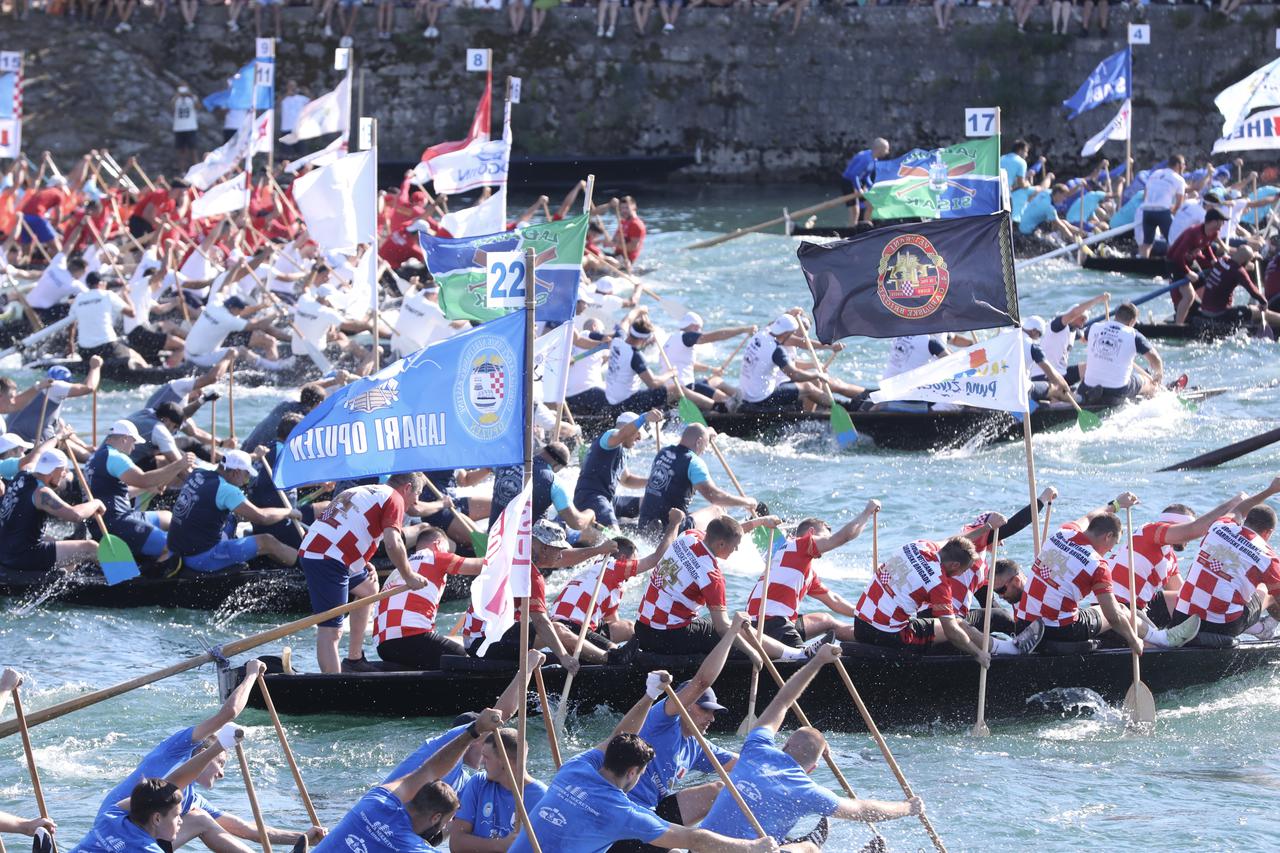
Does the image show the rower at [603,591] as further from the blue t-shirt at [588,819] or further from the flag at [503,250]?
the flag at [503,250]

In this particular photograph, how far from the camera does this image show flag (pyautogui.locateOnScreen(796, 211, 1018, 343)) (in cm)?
1170

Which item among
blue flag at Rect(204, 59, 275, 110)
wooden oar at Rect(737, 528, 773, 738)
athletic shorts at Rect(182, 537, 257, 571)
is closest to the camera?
wooden oar at Rect(737, 528, 773, 738)

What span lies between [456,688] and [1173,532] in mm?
4695

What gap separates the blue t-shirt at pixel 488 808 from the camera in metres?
8.48

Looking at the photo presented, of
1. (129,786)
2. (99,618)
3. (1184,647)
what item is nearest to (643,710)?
(129,786)

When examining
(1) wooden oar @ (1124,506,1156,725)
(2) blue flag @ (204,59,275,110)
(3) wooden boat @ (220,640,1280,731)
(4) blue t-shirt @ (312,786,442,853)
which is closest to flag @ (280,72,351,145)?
(2) blue flag @ (204,59,275,110)

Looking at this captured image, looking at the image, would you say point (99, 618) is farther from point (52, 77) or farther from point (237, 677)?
point (52, 77)

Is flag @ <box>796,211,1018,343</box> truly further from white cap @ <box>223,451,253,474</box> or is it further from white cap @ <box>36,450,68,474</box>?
white cap @ <box>36,450,68,474</box>

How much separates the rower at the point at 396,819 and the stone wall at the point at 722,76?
29443 millimetres

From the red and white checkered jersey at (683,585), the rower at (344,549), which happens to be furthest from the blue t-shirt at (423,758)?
the rower at (344,549)

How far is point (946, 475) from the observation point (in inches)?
695

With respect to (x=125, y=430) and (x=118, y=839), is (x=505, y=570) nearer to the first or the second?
(x=118, y=839)

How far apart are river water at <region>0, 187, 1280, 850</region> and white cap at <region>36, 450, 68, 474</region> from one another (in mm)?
990

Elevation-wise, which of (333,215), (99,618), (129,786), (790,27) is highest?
(790,27)
